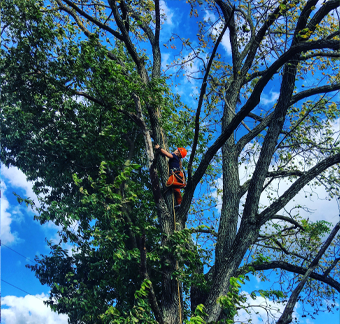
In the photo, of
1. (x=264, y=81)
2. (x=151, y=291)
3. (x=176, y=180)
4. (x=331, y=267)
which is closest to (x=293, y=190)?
(x=331, y=267)

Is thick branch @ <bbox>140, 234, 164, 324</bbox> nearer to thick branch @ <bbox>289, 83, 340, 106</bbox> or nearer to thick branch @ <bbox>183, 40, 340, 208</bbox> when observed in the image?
thick branch @ <bbox>183, 40, 340, 208</bbox>

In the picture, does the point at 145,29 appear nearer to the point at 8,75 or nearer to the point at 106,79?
the point at 106,79

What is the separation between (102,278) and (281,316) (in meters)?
3.90

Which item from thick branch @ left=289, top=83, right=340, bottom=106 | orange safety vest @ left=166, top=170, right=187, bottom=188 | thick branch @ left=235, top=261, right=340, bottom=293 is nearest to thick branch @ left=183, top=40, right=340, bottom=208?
orange safety vest @ left=166, top=170, right=187, bottom=188

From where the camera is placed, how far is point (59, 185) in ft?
25.8

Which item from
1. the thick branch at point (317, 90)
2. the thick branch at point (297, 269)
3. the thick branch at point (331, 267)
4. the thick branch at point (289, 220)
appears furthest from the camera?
the thick branch at point (289, 220)

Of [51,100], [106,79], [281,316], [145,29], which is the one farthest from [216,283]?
[145,29]

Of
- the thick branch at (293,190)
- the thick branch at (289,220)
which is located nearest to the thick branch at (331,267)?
the thick branch at (293,190)

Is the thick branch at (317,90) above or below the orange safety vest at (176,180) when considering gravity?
above

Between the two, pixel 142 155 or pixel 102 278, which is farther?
pixel 142 155

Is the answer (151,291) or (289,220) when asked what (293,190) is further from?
(151,291)

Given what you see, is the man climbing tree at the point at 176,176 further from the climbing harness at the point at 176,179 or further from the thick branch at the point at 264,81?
the thick branch at the point at 264,81

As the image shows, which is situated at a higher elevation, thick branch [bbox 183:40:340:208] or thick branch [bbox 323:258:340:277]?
thick branch [bbox 183:40:340:208]

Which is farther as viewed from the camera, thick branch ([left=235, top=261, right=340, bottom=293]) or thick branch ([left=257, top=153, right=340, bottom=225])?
thick branch ([left=235, top=261, right=340, bottom=293])
